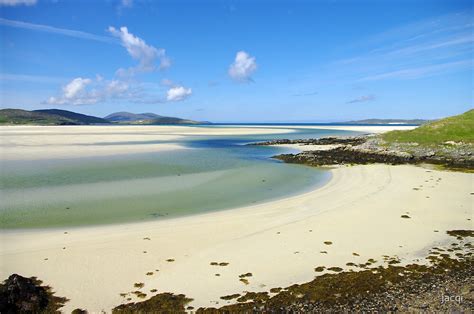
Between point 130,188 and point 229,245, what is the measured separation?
32.3ft

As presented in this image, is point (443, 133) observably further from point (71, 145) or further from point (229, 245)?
point (71, 145)

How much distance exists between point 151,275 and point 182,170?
645 inches

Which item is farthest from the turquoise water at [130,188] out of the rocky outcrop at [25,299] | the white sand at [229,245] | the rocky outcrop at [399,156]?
the rocky outcrop at [25,299]

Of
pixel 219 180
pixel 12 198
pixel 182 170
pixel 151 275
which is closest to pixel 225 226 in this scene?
pixel 151 275

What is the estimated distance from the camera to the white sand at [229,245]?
22.1ft

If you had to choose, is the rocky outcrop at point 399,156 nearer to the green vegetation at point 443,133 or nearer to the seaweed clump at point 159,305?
the green vegetation at point 443,133

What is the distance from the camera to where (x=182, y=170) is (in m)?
23.3

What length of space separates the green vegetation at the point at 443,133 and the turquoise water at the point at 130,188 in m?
15.1

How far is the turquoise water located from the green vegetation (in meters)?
15.1

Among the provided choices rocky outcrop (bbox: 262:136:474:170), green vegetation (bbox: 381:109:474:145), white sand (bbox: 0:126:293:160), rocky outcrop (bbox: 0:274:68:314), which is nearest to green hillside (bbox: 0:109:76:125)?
white sand (bbox: 0:126:293:160)

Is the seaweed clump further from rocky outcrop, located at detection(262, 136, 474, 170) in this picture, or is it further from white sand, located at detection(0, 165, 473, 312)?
rocky outcrop, located at detection(262, 136, 474, 170)

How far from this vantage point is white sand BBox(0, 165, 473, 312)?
6.73 meters

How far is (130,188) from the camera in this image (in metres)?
17.0

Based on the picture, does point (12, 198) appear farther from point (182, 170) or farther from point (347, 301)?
point (347, 301)
